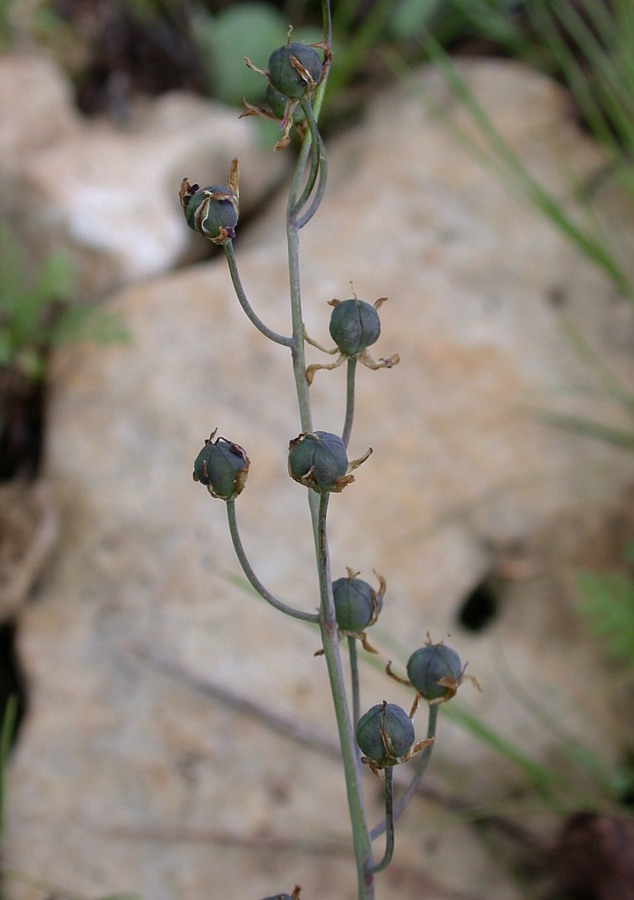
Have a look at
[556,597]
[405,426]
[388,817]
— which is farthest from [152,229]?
[388,817]

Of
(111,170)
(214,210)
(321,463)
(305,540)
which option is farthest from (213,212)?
(111,170)

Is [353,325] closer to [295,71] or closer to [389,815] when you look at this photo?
[295,71]

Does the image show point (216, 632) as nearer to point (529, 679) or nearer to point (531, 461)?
point (529, 679)

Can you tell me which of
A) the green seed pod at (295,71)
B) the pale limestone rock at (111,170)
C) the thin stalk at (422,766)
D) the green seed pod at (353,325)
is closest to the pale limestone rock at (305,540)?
the pale limestone rock at (111,170)

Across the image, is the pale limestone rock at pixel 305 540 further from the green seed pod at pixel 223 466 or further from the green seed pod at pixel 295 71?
the green seed pod at pixel 295 71

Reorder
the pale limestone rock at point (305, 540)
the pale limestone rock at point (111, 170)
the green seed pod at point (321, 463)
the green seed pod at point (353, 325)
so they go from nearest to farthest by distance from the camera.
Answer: the green seed pod at point (321, 463) → the green seed pod at point (353, 325) → the pale limestone rock at point (305, 540) → the pale limestone rock at point (111, 170)

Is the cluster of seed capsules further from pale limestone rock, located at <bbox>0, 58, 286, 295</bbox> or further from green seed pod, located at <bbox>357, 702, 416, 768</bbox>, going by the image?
pale limestone rock, located at <bbox>0, 58, 286, 295</bbox>
